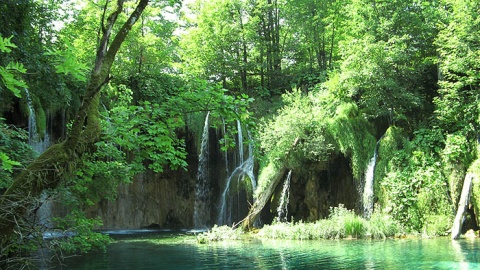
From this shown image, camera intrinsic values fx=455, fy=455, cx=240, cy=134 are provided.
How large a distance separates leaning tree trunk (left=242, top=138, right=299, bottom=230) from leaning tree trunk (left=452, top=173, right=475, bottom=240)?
6.00 meters

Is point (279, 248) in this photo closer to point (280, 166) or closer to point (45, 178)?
point (280, 166)

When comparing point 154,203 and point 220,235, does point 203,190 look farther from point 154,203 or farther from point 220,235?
point 220,235

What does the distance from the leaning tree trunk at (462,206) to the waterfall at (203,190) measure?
37.4 ft

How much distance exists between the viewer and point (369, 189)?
16203 mm

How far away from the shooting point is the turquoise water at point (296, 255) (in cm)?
935

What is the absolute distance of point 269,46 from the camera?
88.4 ft

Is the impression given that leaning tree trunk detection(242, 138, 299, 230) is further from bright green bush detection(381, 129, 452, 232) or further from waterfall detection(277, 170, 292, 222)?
bright green bush detection(381, 129, 452, 232)

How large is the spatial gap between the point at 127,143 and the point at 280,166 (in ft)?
41.8

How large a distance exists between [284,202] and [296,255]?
7218 millimetres

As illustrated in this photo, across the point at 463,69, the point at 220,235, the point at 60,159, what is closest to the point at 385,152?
the point at 463,69

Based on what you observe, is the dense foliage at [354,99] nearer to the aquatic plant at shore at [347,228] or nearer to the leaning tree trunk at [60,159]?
the aquatic plant at shore at [347,228]

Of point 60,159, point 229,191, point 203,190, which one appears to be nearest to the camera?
point 60,159

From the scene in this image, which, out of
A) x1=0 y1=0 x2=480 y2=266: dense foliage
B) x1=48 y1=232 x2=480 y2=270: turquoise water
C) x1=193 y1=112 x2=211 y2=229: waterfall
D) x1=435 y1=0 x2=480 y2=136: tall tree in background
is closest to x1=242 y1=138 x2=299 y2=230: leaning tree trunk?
x1=0 y1=0 x2=480 y2=266: dense foliage

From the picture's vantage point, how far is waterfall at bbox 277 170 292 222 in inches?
685
